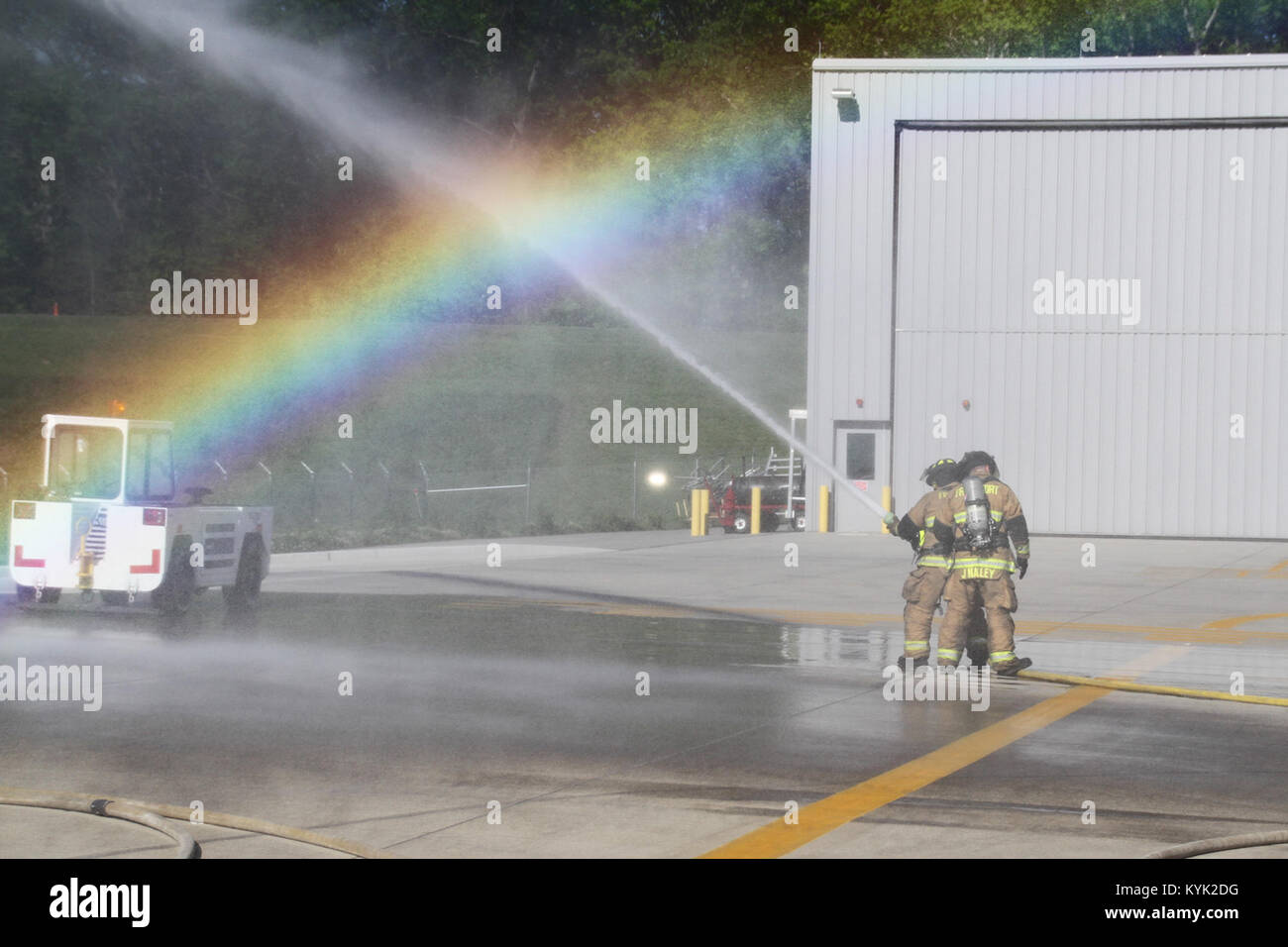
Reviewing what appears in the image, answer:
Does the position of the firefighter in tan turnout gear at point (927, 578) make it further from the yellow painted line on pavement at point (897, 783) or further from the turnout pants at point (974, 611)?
the yellow painted line on pavement at point (897, 783)

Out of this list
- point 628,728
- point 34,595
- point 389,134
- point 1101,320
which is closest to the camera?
point 628,728

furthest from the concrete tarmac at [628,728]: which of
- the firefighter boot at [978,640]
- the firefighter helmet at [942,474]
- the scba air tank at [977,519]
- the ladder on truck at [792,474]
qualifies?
the ladder on truck at [792,474]

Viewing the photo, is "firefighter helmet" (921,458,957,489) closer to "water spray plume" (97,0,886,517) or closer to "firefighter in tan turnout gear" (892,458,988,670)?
"firefighter in tan turnout gear" (892,458,988,670)

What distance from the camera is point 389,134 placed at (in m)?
66.7

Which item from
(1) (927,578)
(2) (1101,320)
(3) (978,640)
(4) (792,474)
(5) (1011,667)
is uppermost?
(2) (1101,320)

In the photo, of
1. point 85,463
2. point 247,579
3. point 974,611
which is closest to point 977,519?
point 974,611

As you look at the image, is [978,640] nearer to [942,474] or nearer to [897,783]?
[942,474]

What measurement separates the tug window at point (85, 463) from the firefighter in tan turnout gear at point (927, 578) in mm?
8381

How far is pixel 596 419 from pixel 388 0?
91.5 feet

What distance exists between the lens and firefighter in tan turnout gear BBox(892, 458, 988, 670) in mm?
12727

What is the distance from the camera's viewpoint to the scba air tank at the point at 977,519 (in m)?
12.4

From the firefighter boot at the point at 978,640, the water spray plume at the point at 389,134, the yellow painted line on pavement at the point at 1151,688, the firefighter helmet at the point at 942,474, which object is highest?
the water spray plume at the point at 389,134

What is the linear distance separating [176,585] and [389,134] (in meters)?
53.3

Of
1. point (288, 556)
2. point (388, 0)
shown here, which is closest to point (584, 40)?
point (388, 0)
